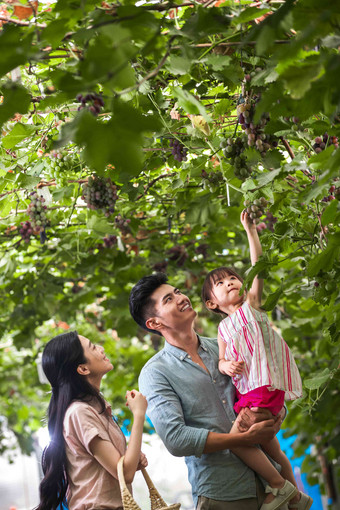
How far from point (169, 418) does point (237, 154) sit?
36.4 inches

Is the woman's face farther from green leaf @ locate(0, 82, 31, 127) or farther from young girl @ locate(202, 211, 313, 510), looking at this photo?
green leaf @ locate(0, 82, 31, 127)

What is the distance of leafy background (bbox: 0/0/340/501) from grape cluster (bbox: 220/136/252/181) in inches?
1.3

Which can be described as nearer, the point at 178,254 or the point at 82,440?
the point at 82,440

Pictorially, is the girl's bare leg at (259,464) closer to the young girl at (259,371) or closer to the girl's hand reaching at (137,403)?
the young girl at (259,371)

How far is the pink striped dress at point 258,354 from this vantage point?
236cm

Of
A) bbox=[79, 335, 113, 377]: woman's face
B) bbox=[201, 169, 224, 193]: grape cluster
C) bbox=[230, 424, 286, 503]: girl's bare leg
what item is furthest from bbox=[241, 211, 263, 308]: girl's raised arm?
bbox=[79, 335, 113, 377]: woman's face

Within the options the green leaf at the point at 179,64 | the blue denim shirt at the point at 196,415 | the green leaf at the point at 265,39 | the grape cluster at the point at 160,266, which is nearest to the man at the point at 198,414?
the blue denim shirt at the point at 196,415

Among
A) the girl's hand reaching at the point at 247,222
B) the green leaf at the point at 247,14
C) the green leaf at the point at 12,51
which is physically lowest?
the girl's hand reaching at the point at 247,222

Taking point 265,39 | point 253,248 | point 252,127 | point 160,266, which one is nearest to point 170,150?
point 253,248

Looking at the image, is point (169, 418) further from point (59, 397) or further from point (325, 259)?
point (325, 259)

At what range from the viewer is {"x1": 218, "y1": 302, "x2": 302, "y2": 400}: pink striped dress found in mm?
2357

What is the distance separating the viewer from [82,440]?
7.11ft

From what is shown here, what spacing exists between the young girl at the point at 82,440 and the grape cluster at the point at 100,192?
60 cm

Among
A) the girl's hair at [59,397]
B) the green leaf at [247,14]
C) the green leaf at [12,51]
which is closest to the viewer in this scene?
the green leaf at [12,51]
